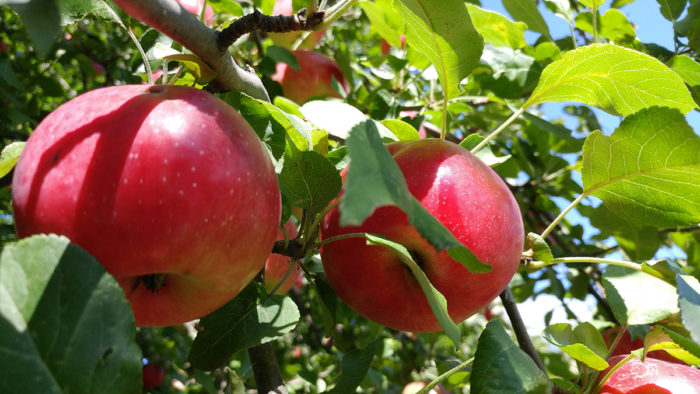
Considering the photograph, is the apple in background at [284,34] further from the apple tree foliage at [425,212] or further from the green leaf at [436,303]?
the green leaf at [436,303]

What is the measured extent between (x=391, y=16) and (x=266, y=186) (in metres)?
0.92

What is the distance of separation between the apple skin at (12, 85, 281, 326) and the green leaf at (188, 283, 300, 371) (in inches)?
5.4

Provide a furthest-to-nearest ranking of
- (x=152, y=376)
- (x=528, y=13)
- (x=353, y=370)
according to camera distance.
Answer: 1. (x=152, y=376)
2. (x=528, y=13)
3. (x=353, y=370)

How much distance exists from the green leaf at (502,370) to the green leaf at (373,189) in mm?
184

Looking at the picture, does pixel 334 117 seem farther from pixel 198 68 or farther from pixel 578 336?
pixel 578 336

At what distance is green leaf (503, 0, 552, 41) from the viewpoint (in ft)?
4.39

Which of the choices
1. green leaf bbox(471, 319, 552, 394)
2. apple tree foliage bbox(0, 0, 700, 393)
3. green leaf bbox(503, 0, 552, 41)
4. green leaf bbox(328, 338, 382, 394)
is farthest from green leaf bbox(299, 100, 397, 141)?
green leaf bbox(503, 0, 552, 41)

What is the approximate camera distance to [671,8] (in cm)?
140

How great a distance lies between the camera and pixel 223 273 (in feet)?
1.78

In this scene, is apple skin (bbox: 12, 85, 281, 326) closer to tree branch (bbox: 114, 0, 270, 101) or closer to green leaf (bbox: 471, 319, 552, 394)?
tree branch (bbox: 114, 0, 270, 101)

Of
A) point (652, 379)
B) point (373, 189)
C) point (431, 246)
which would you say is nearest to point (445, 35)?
point (431, 246)

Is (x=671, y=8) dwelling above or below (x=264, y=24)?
below

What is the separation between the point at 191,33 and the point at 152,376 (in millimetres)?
2094

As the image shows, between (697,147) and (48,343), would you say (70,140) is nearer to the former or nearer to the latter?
(48,343)
